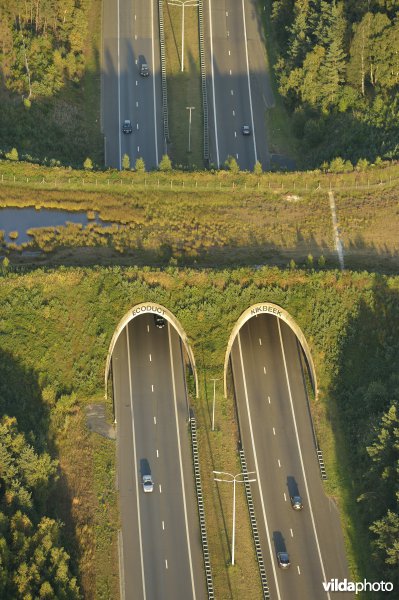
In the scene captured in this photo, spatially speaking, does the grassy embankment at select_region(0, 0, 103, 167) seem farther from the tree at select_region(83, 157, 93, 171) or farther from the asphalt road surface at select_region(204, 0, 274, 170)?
the asphalt road surface at select_region(204, 0, 274, 170)

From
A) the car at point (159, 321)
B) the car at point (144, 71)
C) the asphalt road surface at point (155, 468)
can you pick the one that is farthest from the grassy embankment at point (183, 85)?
the asphalt road surface at point (155, 468)

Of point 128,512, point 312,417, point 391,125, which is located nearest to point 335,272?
point 312,417

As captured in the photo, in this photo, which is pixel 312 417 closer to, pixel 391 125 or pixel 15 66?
pixel 391 125

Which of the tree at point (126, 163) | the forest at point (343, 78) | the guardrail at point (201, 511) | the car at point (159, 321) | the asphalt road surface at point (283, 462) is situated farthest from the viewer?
the forest at point (343, 78)

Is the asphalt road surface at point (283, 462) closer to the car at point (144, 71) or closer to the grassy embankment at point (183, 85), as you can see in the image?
the grassy embankment at point (183, 85)

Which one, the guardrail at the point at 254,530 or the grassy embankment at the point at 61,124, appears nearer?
the guardrail at the point at 254,530

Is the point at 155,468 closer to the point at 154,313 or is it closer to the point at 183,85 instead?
the point at 154,313

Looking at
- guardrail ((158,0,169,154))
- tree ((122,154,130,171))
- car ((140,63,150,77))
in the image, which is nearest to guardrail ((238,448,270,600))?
tree ((122,154,130,171))

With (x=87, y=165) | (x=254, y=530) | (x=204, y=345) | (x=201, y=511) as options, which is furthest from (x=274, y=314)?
(x=87, y=165)
